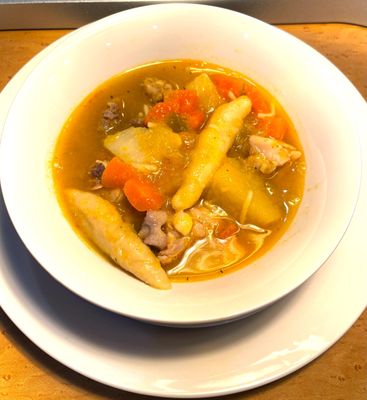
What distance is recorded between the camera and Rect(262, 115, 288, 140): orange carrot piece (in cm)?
206

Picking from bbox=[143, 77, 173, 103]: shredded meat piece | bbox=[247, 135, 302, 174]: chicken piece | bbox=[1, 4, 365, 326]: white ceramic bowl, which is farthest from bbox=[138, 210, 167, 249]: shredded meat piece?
bbox=[143, 77, 173, 103]: shredded meat piece

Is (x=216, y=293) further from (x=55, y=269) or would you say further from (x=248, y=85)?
(x=248, y=85)

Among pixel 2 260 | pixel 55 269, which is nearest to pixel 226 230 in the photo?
pixel 55 269

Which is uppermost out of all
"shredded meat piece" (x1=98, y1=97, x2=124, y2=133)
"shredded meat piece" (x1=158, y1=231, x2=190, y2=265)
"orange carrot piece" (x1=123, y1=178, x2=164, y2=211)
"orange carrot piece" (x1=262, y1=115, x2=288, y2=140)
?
"orange carrot piece" (x1=262, y1=115, x2=288, y2=140)

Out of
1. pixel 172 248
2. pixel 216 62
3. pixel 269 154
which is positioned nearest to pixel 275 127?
pixel 269 154

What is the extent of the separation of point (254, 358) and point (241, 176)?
2.19 feet

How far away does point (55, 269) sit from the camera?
60.1 inches

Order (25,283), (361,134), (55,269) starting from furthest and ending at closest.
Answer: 1. (361,134)
2. (25,283)
3. (55,269)

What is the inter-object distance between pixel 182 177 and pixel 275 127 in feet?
1.54

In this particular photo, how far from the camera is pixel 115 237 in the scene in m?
1.72

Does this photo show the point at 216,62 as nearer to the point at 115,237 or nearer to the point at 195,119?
the point at 195,119

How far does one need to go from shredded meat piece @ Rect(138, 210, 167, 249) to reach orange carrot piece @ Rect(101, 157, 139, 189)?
0.19m

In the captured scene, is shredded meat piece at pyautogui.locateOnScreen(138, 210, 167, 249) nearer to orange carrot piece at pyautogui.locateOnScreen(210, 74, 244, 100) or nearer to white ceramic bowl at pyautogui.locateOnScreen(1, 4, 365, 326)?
white ceramic bowl at pyautogui.locateOnScreen(1, 4, 365, 326)

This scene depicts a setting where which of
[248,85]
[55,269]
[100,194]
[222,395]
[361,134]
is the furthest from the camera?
[248,85]
